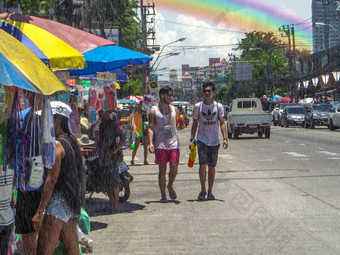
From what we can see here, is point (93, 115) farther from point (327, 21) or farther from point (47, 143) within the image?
point (327, 21)

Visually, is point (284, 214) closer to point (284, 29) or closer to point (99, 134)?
point (99, 134)

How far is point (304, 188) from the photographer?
10.7 metres

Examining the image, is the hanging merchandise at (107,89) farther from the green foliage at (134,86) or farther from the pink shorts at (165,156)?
the green foliage at (134,86)

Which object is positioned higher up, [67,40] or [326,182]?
[67,40]

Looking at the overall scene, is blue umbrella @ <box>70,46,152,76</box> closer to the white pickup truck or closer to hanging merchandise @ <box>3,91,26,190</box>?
hanging merchandise @ <box>3,91,26,190</box>

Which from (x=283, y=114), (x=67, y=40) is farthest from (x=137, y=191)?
(x=283, y=114)

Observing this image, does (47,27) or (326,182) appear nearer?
(47,27)

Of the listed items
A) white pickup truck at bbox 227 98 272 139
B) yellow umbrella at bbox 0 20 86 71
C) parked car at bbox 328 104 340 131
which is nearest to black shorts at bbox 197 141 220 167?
yellow umbrella at bbox 0 20 86 71

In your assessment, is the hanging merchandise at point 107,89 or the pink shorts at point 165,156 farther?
the pink shorts at point 165,156

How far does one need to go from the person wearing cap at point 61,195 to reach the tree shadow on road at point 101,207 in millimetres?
3733

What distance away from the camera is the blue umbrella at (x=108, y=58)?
8922 mm

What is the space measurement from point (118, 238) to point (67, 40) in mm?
2878

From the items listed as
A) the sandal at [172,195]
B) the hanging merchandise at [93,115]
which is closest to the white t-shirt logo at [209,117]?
the sandal at [172,195]

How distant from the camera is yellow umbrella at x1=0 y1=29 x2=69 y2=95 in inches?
159
